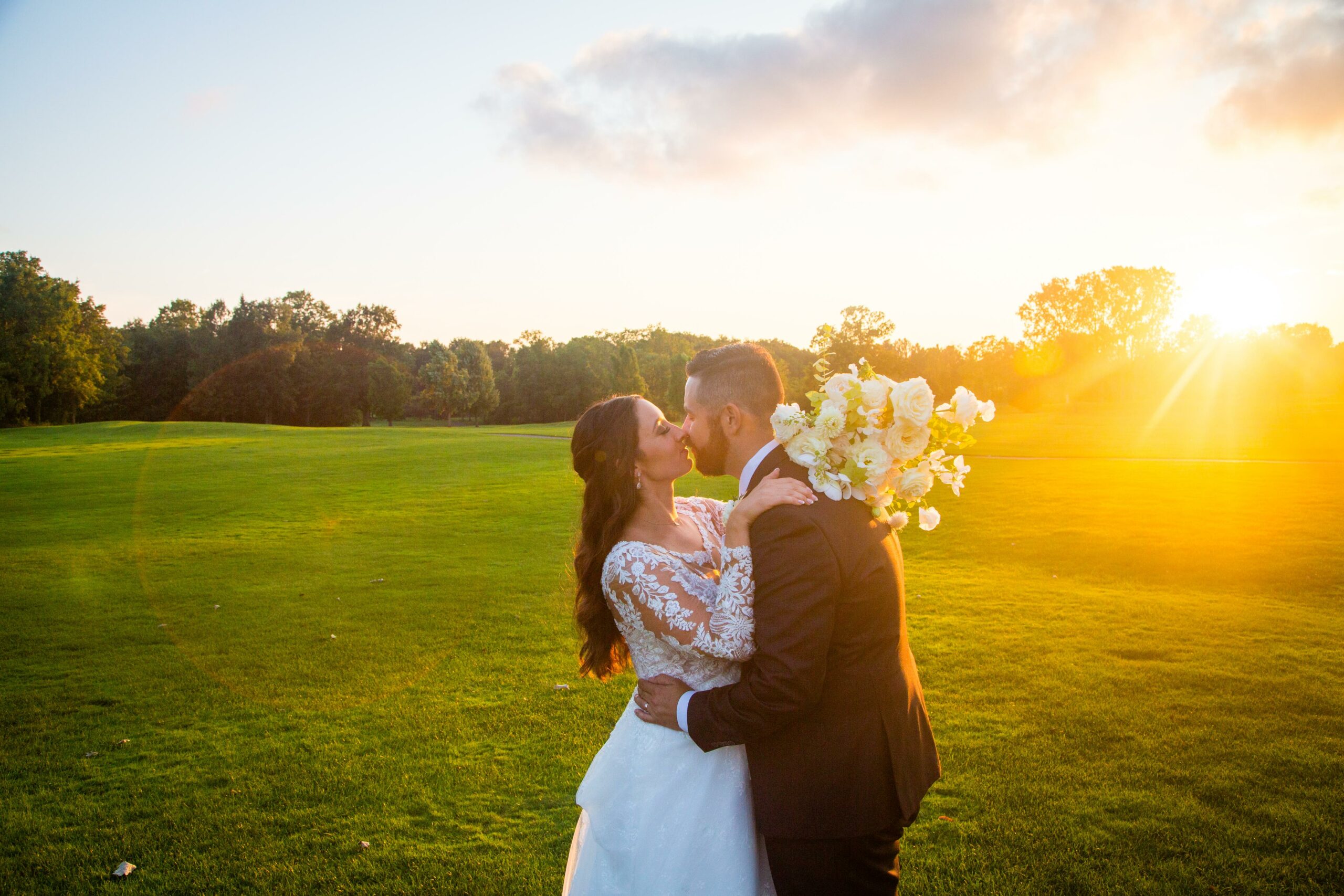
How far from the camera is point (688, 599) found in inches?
117

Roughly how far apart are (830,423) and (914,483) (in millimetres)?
443

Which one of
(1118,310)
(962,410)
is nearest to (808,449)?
(962,410)

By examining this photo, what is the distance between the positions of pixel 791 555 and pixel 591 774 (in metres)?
1.45

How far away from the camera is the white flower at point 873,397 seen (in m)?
2.81

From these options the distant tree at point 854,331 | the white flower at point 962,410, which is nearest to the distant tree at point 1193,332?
the distant tree at point 854,331

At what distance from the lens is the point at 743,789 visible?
10.1 feet

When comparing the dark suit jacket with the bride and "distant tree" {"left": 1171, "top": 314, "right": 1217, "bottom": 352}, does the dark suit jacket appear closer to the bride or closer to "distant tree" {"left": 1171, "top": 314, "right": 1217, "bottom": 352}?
the bride

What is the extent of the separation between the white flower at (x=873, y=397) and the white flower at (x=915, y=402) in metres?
0.04

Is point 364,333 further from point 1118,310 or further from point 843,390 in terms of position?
point 843,390

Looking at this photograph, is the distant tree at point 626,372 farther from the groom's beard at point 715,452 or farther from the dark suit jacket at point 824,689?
the dark suit jacket at point 824,689

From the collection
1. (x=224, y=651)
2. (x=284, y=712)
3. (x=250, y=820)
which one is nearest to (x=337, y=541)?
(x=224, y=651)

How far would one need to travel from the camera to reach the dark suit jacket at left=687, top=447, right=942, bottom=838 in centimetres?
256

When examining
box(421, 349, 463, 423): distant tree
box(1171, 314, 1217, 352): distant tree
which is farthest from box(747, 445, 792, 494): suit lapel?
box(1171, 314, 1217, 352): distant tree

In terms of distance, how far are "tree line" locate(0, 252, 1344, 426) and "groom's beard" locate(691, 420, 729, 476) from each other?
51.3 meters
